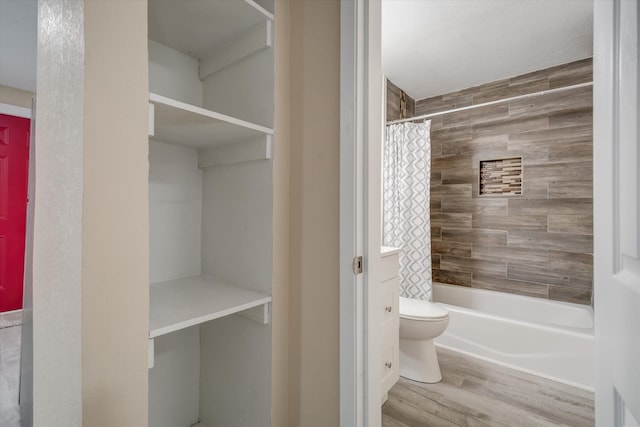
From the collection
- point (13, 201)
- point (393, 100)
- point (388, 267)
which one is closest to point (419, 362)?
point (388, 267)

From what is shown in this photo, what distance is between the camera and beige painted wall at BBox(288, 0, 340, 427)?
1073mm

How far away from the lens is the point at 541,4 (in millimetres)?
1809

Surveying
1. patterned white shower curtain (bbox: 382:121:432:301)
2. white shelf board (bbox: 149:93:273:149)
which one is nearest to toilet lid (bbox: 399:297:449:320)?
patterned white shower curtain (bbox: 382:121:432:301)

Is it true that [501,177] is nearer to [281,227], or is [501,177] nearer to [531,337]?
[531,337]

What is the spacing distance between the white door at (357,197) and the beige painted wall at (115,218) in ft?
1.95

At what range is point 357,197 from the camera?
3.31 ft

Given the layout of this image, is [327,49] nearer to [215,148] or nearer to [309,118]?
[309,118]

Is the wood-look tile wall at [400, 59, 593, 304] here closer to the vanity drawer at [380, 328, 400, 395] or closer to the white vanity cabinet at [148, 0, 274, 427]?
the vanity drawer at [380, 328, 400, 395]

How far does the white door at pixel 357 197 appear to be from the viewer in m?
1.00

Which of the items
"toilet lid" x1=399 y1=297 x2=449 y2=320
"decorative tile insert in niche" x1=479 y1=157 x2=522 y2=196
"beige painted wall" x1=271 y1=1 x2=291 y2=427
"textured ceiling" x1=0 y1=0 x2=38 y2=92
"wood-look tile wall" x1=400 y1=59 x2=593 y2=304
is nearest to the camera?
"textured ceiling" x1=0 y1=0 x2=38 y2=92

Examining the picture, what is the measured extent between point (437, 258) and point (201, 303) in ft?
9.50

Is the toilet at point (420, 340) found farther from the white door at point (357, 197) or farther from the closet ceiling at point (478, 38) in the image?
the closet ceiling at point (478, 38)

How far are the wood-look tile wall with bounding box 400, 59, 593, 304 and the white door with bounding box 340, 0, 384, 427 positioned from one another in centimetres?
243

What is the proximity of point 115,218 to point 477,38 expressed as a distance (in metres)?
2.57
